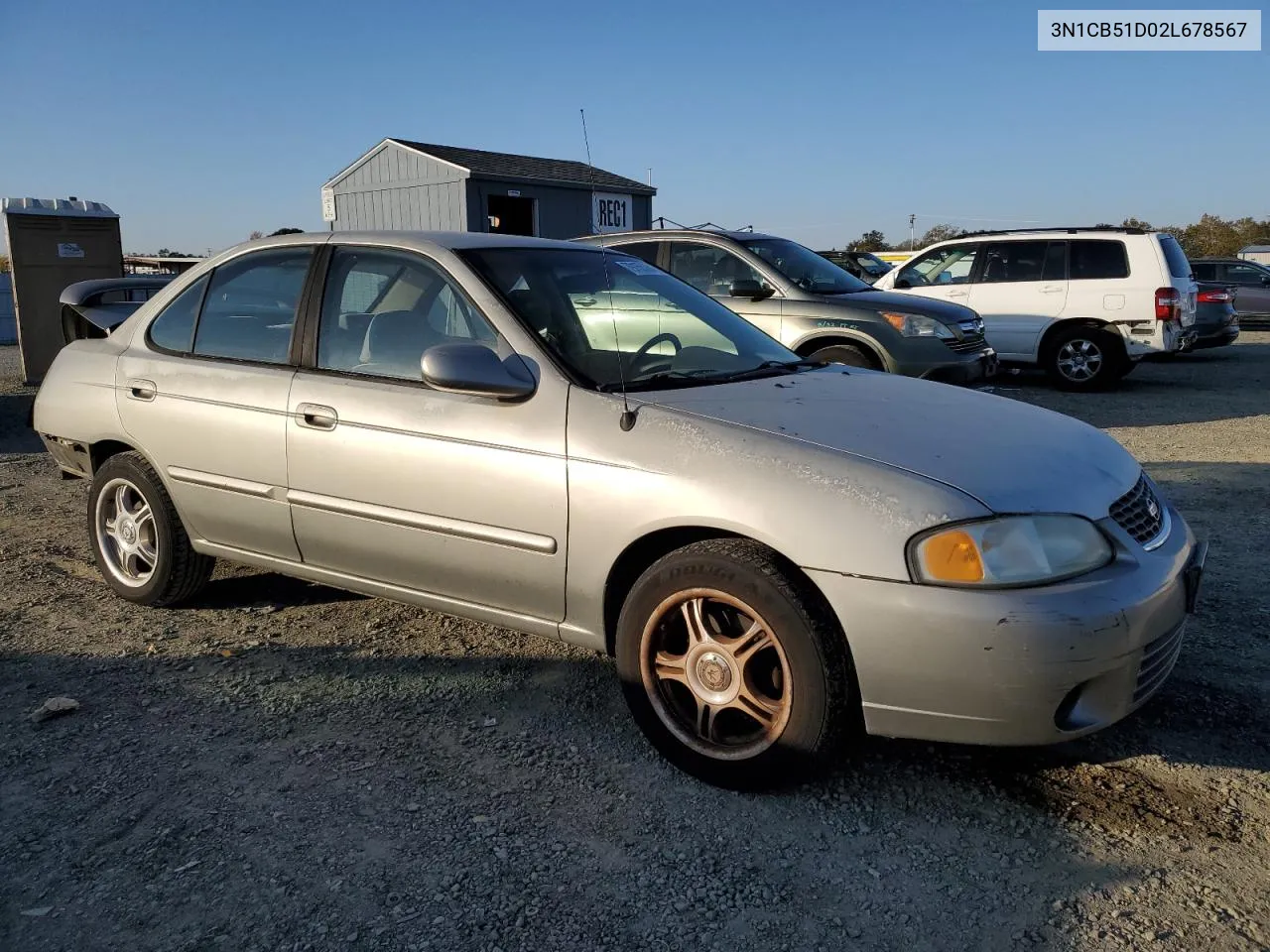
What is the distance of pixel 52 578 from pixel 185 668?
1549 mm

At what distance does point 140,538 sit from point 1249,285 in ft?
70.3

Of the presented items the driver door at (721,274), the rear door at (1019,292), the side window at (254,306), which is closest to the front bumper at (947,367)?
the driver door at (721,274)

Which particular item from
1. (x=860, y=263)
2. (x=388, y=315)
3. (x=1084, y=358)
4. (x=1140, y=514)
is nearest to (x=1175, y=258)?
(x=1084, y=358)

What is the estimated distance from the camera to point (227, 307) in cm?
421

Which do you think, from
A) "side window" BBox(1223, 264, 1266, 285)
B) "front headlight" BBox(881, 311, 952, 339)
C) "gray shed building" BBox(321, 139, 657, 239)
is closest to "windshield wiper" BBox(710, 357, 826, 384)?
"front headlight" BBox(881, 311, 952, 339)

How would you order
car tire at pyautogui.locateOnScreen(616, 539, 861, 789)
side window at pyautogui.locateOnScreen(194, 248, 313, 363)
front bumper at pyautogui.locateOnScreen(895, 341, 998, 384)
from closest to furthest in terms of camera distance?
car tire at pyautogui.locateOnScreen(616, 539, 861, 789) → side window at pyautogui.locateOnScreen(194, 248, 313, 363) → front bumper at pyautogui.locateOnScreen(895, 341, 998, 384)

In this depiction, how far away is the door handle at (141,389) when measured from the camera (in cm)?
422

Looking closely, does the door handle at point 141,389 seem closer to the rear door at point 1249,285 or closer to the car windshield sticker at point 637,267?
the car windshield sticker at point 637,267

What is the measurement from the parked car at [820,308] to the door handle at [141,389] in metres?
4.22

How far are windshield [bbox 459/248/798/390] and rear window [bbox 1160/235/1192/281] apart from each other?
912 centimetres

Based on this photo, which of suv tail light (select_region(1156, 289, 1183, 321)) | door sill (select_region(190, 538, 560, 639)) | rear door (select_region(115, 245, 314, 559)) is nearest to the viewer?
door sill (select_region(190, 538, 560, 639))

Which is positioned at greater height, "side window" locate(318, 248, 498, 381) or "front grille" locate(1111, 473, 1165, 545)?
"side window" locate(318, 248, 498, 381)

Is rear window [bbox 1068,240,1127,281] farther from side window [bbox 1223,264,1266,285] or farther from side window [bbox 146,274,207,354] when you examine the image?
side window [bbox 146,274,207,354]

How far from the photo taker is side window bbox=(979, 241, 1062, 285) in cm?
1186
